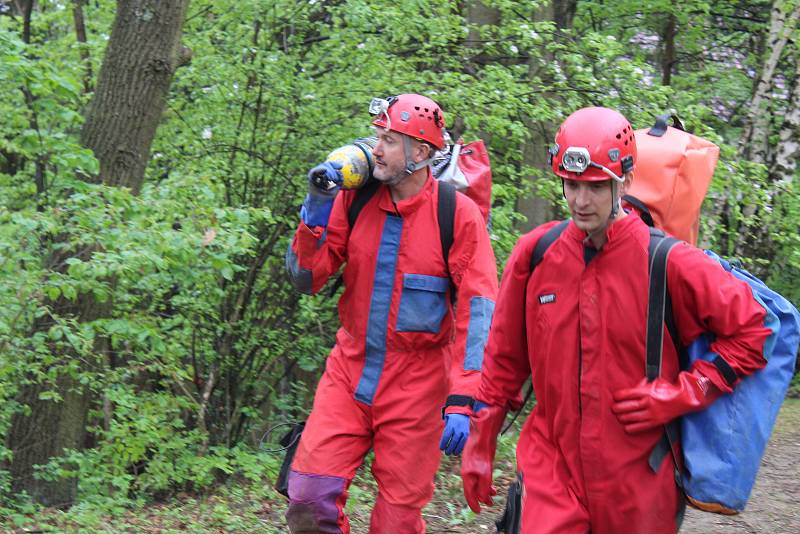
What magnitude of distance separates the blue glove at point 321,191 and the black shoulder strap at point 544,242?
1123 millimetres

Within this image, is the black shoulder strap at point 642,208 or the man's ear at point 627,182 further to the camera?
the black shoulder strap at point 642,208

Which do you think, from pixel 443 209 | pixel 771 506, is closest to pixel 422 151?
pixel 443 209

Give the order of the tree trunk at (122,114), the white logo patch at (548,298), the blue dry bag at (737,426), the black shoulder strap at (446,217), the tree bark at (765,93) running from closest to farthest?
the blue dry bag at (737,426) → the white logo patch at (548,298) → the black shoulder strap at (446,217) → the tree trunk at (122,114) → the tree bark at (765,93)

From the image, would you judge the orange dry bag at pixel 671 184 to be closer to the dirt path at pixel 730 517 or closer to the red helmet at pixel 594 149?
the red helmet at pixel 594 149

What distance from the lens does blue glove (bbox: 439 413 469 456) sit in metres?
3.80

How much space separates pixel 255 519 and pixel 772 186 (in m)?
6.35

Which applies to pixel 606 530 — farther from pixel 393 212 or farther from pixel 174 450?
pixel 174 450

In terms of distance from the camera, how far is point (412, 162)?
425 cm

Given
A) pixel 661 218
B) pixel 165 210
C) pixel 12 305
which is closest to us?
pixel 661 218

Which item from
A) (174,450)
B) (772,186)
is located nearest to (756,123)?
(772,186)

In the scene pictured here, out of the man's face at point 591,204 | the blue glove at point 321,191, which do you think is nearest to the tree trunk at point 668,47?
the blue glove at point 321,191

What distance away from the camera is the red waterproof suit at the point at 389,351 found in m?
4.07

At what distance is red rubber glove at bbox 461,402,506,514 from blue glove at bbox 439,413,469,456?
1.55 ft

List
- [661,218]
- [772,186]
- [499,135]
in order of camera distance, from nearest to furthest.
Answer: [661,218], [499,135], [772,186]
